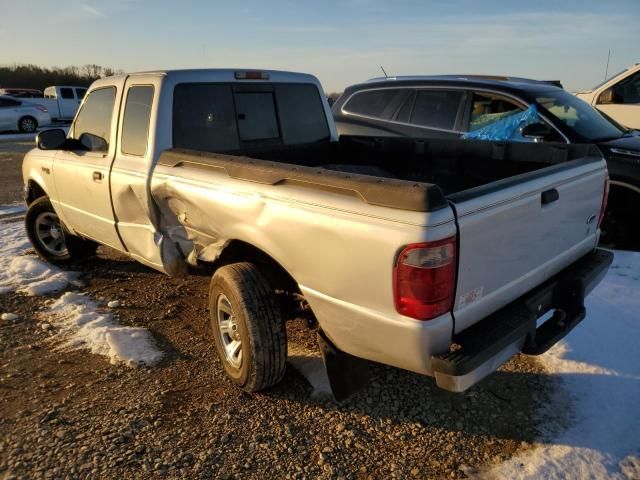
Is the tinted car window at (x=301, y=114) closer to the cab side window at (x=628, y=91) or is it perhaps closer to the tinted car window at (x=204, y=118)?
the tinted car window at (x=204, y=118)

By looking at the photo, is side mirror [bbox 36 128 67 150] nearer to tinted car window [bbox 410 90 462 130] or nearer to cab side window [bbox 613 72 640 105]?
tinted car window [bbox 410 90 462 130]

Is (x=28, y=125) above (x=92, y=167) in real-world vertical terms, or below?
below

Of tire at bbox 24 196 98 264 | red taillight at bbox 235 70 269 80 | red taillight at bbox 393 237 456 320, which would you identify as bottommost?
tire at bbox 24 196 98 264

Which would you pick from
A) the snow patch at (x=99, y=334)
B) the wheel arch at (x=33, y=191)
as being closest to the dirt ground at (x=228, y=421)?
the snow patch at (x=99, y=334)

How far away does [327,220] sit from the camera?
2342 mm

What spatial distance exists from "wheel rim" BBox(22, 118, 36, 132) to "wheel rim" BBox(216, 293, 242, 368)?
71.4ft

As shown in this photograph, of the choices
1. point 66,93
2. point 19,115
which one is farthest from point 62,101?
point 19,115

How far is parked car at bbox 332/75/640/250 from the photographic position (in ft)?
17.9

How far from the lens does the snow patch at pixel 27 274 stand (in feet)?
16.2

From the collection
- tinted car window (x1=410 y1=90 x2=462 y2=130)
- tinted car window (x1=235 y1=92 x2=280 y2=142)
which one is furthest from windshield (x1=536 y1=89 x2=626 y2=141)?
tinted car window (x1=235 y1=92 x2=280 y2=142)

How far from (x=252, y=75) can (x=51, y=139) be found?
5.89 feet

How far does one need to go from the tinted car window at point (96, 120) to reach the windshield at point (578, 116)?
14.9 feet

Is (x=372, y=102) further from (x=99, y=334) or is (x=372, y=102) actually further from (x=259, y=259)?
(x=99, y=334)

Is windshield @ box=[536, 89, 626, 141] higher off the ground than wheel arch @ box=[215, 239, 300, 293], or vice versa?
windshield @ box=[536, 89, 626, 141]
